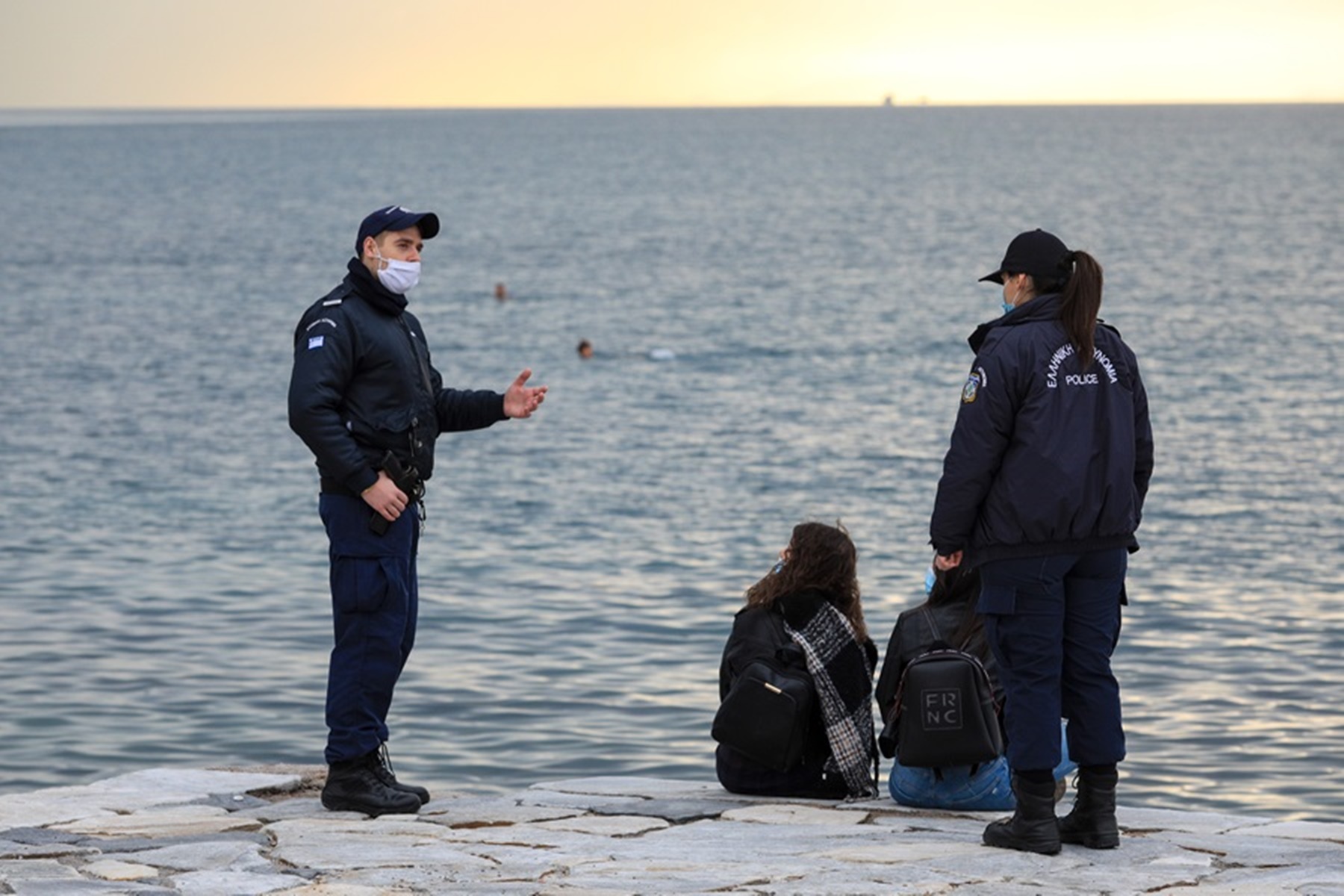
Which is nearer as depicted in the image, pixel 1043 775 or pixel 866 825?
pixel 1043 775

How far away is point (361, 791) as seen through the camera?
7.31m

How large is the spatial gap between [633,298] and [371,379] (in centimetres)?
4428

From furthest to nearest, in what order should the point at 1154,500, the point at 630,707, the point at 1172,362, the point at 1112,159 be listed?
the point at 1112,159, the point at 1172,362, the point at 1154,500, the point at 630,707

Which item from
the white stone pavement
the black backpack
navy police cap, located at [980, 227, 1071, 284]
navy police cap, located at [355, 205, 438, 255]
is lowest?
the white stone pavement

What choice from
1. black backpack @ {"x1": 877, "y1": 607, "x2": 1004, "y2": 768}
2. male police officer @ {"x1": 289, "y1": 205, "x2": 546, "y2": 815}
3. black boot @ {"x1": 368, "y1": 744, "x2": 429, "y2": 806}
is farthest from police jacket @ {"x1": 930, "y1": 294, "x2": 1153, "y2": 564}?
black boot @ {"x1": 368, "y1": 744, "x2": 429, "y2": 806}

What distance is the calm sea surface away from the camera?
12.9 m

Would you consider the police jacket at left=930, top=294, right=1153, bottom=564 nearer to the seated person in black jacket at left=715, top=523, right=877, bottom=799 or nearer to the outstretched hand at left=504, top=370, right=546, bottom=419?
the seated person in black jacket at left=715, top=523, right=877, bottom=799

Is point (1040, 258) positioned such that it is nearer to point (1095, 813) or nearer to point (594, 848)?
point (1095, 813)

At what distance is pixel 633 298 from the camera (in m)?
Result: 51.4

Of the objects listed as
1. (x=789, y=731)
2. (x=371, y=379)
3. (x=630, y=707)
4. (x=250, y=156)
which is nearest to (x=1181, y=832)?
(x=789, y=731)

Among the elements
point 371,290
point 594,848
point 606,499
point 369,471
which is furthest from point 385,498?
point 606,499

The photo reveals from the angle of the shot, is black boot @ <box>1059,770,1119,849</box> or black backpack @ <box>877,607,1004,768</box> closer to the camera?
black boot @ <box>1059,770,1119,849</box>

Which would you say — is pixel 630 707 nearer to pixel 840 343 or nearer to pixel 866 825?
pixel 866 825

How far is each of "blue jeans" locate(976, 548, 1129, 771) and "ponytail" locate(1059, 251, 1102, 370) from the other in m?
0.70
